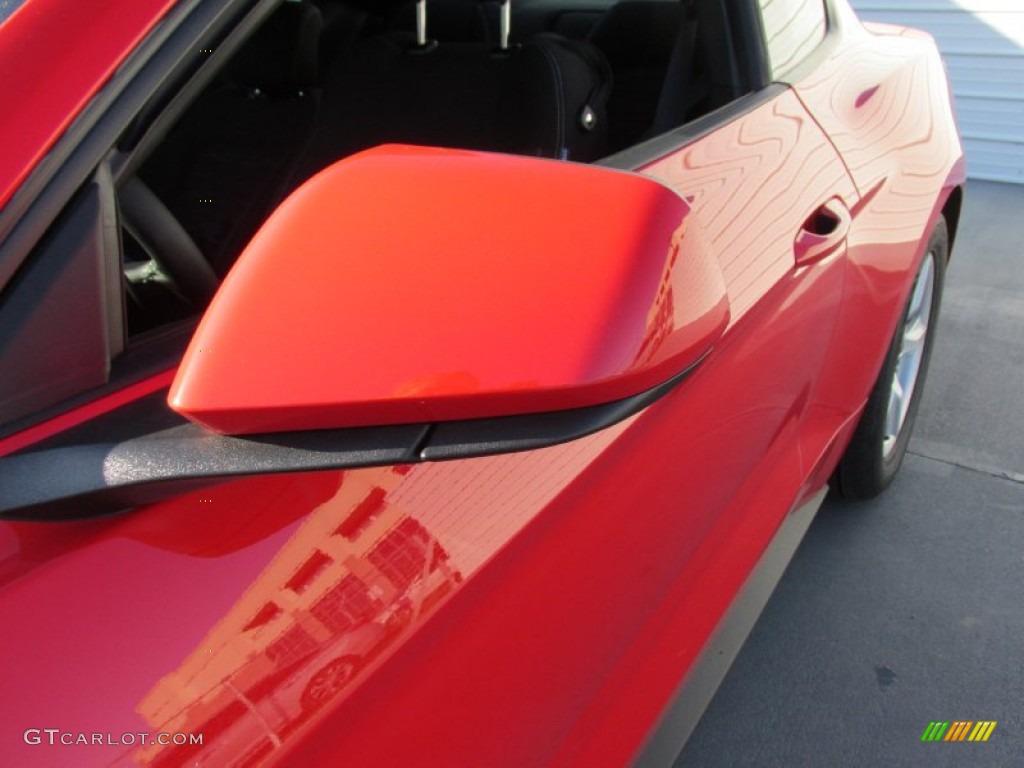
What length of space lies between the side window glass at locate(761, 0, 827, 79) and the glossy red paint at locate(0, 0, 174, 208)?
128 centimetres

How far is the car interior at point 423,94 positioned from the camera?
5.74ft

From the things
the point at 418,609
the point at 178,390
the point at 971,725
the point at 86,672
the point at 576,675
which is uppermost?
the point at 178,390

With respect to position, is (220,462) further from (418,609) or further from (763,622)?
(763,622)

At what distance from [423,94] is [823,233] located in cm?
117

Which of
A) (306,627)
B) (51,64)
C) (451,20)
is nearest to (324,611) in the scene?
(306,627)

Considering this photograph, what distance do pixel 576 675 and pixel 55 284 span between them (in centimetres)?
64

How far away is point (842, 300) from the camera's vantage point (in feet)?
5.26

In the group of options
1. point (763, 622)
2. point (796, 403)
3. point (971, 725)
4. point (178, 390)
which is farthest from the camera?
point (763, 622)

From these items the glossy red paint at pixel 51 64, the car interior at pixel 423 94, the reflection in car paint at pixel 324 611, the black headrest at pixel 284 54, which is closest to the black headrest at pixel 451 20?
the car interior at pixel 423 94

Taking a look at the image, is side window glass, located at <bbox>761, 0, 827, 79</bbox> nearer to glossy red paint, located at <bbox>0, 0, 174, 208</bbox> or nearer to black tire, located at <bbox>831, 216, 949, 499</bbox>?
black tire, located at <bbox>831, 216, 949, 499</bbox>

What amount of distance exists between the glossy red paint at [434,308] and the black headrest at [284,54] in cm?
156

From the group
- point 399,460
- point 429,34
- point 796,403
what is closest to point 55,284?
point 399,460

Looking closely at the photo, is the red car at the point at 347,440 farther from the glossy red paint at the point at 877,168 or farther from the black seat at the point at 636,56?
the black seat at the point at 636,56

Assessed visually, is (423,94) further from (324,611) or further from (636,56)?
(324,611)
